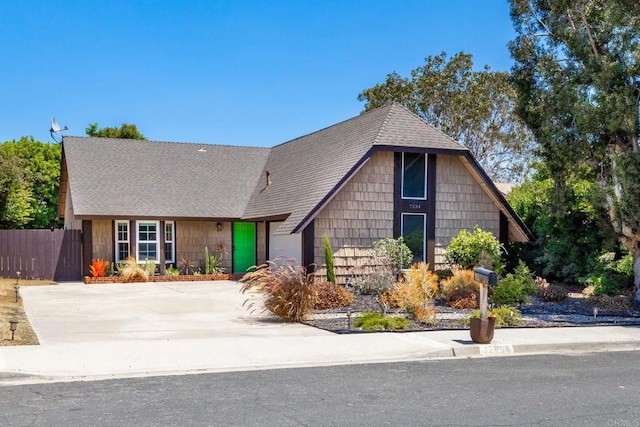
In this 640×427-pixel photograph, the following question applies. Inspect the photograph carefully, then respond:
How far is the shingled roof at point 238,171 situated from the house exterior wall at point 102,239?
0.99 m

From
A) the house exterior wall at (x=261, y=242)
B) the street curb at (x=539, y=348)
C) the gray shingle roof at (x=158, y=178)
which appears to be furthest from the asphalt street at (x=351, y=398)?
the house exterior wall at (x=261, y=242)

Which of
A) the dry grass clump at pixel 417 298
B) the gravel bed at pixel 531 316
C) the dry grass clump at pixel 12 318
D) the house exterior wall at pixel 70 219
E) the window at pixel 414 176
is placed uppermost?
the window at pixel 414 176

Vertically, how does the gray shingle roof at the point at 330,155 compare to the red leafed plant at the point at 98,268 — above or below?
above

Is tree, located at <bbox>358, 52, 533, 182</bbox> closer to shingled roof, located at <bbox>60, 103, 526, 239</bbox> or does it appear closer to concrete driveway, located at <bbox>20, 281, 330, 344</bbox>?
shingled roof, located at <bbox>60, 103, 526, 239</bbox>

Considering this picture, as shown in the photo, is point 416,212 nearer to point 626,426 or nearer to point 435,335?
point 435,335

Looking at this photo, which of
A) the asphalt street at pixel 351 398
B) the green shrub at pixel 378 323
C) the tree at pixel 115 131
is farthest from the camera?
the tree at pixel 115 131

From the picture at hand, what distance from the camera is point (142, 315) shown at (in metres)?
15.3

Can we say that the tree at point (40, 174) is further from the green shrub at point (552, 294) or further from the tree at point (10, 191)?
the green shrub at point (552, 294)

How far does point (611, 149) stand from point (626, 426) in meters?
13.0

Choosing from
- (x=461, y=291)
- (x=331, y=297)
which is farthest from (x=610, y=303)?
(x=331, y=297)

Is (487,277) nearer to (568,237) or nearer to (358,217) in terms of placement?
(358,217)

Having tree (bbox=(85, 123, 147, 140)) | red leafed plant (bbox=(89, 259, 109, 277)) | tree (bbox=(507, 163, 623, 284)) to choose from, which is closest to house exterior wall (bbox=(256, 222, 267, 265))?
red leafed plant (bbox=(89, 259, 109, 277))

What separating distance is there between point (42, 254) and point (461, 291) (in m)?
16.6

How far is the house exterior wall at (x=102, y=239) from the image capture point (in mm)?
25734
